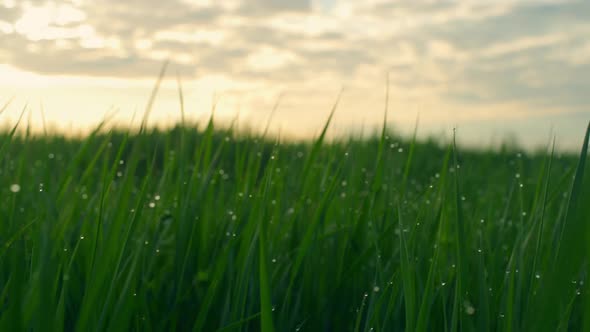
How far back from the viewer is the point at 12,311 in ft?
2.67

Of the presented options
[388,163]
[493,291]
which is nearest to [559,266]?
[493,291]

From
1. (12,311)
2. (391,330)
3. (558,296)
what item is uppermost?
(558,296)

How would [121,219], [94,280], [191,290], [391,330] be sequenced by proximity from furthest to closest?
[191,290], [391,330], [121,219], [94,280]

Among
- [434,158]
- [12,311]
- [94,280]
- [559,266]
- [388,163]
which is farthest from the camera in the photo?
[434,158]

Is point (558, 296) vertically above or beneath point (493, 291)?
above

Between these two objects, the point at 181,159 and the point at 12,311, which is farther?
the point at 181,159

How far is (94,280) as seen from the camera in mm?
943

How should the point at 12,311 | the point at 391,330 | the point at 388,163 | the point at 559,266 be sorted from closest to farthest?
1. the point at 559,266
2. the point at 12,311
3. the point at 391,330
4. the point at 388,163

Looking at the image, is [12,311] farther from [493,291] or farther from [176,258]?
[493,291]

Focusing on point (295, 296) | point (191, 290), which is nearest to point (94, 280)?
point (191, 290)

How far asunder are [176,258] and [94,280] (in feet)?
1.63

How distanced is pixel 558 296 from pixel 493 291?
30.1 inches

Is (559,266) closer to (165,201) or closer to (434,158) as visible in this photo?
(165,201)

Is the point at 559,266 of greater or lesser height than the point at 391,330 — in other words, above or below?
above
